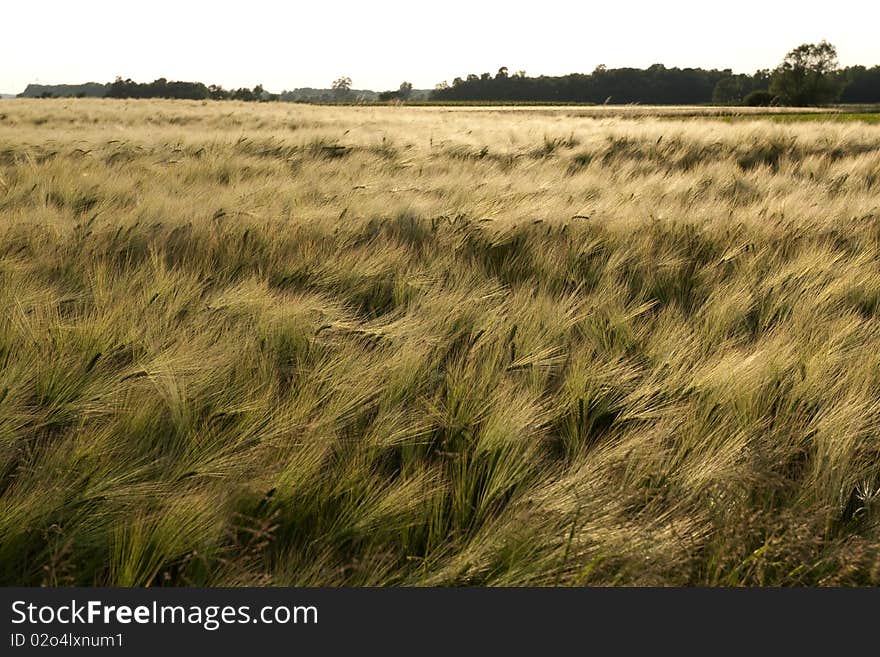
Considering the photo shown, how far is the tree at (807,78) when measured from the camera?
66.1m

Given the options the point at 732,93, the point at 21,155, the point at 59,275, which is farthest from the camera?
the point at 732,93

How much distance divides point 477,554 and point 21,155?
820 cm

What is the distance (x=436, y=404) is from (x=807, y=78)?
263 ft

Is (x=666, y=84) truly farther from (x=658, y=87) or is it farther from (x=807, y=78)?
(x=807, y=78)

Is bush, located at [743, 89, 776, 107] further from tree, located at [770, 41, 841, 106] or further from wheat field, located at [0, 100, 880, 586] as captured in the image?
wheat field, located at [0, 100, 880, 586]

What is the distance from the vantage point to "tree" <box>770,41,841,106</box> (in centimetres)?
6606

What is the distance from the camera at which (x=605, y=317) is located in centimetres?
262

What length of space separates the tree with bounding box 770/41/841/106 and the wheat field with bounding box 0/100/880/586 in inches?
2921

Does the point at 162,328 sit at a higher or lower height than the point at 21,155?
lower

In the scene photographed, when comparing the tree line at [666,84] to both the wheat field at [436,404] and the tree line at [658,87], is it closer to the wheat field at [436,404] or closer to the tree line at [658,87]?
the tree line at [658,87]

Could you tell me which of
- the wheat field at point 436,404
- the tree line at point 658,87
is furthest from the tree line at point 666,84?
the wheat field at point 436,404

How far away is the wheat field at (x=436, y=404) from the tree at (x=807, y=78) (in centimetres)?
7419

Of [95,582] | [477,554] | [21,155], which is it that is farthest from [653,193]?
[21,155]

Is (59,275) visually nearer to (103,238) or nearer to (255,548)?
(103,238)
